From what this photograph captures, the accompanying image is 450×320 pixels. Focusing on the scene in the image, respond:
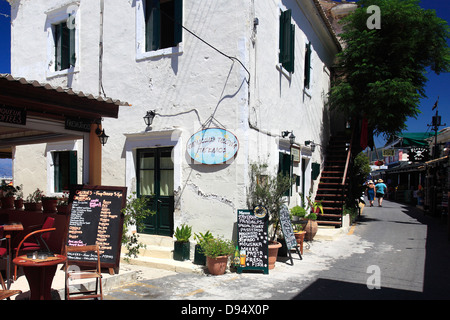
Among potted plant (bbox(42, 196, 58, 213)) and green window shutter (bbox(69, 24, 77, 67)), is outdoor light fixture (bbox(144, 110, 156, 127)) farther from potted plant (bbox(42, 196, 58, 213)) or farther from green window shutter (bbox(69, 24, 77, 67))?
green window shutter (bbox(69, 24, 77, 67))

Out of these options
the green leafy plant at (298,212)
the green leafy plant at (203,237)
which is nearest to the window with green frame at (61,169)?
the green leafy plant at (203,237)

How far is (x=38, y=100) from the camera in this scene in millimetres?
5164

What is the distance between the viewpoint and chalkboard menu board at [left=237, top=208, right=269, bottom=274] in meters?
6.40

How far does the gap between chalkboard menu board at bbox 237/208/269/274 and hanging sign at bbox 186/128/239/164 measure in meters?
1.17

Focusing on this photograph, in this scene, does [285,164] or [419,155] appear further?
[419,155]

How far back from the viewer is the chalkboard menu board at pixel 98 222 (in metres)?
5.52

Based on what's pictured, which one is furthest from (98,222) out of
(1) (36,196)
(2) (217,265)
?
Answer: (1) (36,196)

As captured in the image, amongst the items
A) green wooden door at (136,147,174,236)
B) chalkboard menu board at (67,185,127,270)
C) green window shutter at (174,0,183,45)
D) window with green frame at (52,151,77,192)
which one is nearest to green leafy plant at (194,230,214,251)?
green wooden door at (136,147,174,236)

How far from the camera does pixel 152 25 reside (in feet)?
26.7

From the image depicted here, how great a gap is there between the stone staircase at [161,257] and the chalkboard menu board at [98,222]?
1410mm

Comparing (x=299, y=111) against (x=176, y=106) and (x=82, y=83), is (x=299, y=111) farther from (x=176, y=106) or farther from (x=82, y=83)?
(x=82, y=83)

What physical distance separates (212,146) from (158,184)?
1780 mm

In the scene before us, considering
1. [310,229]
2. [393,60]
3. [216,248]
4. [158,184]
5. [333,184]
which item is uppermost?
[393,60]

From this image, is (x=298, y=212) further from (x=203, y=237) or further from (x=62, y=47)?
(x=62, y=47)
